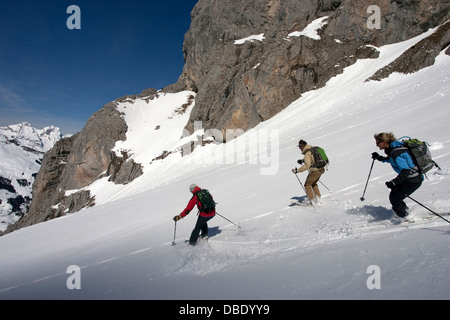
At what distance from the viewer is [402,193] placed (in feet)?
16.1

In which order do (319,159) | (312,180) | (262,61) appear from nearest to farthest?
1. (319,159)
2. (312,180)
3. (262,61)

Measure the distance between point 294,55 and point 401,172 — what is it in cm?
3683

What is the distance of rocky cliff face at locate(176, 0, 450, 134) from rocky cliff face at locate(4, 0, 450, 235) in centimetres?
14

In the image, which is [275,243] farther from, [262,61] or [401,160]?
[262,61]

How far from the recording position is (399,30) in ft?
121

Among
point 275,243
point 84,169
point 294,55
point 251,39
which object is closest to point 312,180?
point 275,243

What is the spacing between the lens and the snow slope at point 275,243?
3.24m

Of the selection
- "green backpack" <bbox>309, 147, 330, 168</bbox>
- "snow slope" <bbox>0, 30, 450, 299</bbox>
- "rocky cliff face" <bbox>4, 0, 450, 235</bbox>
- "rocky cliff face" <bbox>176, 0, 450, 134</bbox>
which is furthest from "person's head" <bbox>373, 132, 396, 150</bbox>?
"rocky cliff face" <bbox>176, 0, 450, 134</bbox>

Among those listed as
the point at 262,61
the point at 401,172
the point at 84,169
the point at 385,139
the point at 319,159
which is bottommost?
the point at 401,172

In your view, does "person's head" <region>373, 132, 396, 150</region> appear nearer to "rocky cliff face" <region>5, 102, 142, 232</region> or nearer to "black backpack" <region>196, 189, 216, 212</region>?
"black backpack" <region>196, 189, 216, 212</region>

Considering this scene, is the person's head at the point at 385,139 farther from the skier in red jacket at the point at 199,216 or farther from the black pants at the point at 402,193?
the skier in red jacket at the point at 199,216

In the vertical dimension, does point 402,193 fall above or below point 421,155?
below

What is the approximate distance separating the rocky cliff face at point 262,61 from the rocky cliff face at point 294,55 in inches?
5.4

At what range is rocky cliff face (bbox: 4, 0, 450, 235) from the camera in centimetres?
3600
